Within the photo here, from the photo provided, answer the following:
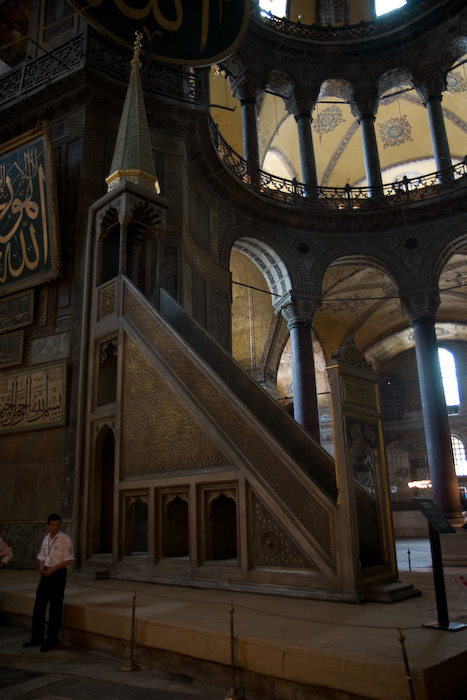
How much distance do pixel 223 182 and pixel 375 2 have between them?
30.1 feet

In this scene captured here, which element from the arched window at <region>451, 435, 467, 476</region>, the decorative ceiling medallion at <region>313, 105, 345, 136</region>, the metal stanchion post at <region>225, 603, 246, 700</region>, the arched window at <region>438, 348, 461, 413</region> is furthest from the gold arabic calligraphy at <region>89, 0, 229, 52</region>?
the arched window at <region>451, 435, 467, 476</region>

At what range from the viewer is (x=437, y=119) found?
1273cm

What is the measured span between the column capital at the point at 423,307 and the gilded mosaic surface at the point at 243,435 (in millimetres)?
7869

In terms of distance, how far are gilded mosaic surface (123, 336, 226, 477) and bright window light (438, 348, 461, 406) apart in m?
16.5

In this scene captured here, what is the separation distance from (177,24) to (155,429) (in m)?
7.05

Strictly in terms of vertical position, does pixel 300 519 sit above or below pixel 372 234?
below

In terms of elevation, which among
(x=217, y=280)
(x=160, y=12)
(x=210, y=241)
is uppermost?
(x=160, y=12)

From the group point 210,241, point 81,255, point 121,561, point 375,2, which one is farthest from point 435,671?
point 375,2

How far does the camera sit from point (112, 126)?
8.04 metres

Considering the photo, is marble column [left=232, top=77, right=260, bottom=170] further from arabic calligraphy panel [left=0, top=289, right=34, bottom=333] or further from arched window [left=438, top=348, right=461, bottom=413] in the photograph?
arched window [left=438, top=348, right=461, bottom=413]

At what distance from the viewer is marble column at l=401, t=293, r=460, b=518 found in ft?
35.7

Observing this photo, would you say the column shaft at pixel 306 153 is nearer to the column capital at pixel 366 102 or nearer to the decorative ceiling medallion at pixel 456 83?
the column capital at pixel 366 102

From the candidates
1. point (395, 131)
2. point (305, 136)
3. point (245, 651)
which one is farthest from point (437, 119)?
point (245, 651)

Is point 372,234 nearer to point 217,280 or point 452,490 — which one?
point 217,280
